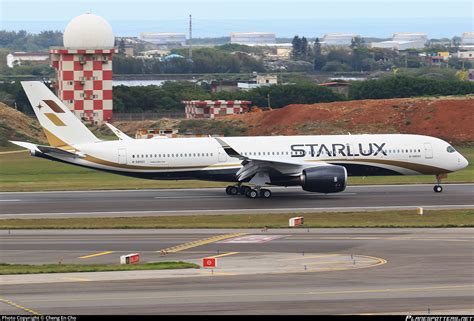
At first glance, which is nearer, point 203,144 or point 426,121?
point 203,144

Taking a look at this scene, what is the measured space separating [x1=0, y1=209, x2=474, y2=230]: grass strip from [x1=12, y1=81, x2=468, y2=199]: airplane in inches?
288

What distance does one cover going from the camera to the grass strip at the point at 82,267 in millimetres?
33156

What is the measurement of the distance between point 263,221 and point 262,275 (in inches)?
583

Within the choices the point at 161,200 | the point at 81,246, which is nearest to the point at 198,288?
the point at 81,246

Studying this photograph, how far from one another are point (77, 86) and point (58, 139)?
146 ft

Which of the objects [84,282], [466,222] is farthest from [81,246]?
[466,222]

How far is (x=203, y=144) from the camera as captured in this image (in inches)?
2191

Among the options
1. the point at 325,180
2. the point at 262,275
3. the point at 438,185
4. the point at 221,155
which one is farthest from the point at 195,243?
the point at 438,185

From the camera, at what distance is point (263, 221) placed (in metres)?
46.3

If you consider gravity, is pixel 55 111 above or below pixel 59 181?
above

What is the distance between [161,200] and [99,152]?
446cm

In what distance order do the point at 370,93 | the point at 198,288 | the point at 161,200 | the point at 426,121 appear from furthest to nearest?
1. the point at 370,93
2. the point at 426,121
3. the point at 161,200
4. the point at 198,288

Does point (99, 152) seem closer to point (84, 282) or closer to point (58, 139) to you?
point (58, 139)

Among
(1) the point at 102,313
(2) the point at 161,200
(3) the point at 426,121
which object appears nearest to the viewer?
(1) the point at 102,313
